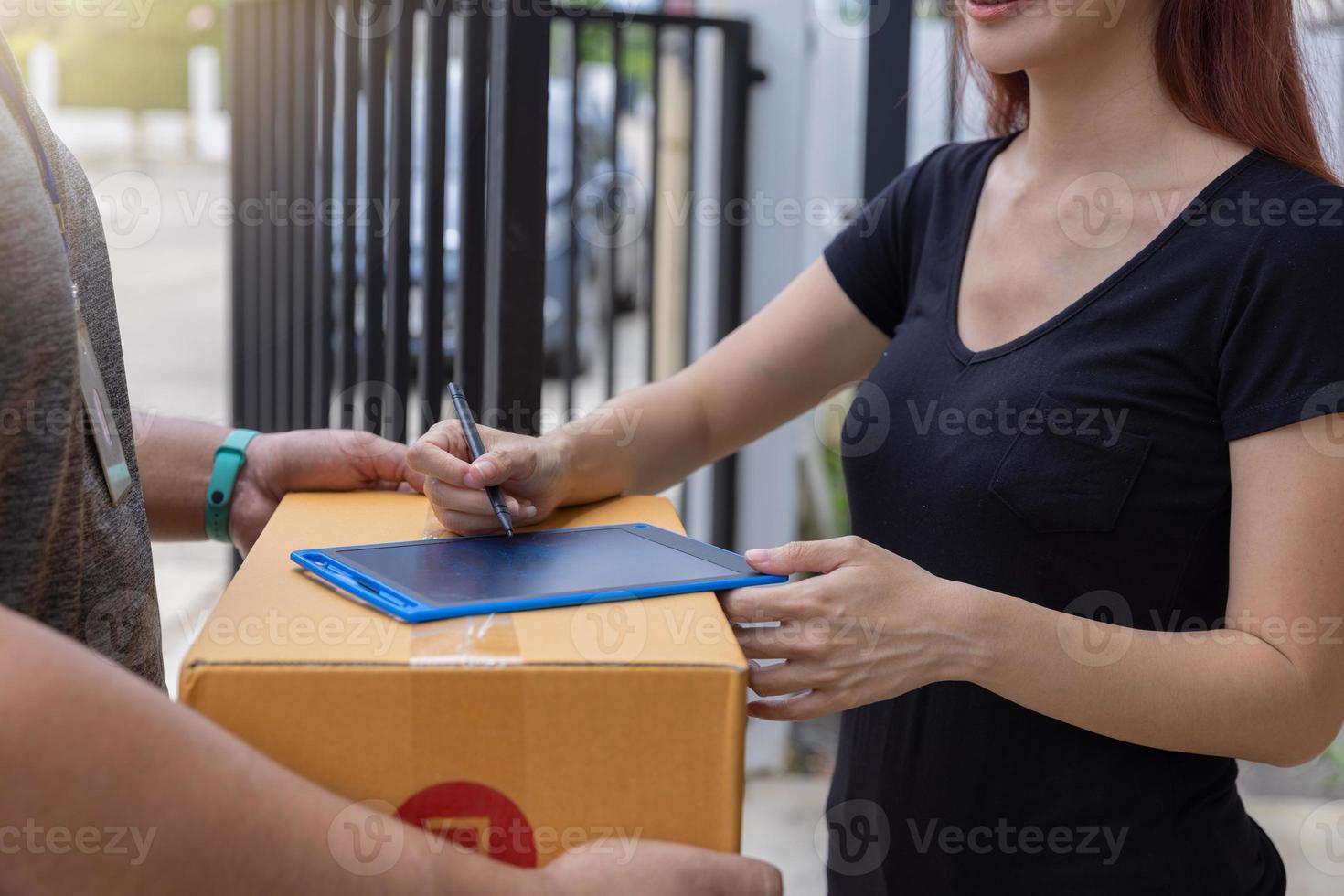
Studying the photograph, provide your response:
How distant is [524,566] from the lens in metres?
0.97

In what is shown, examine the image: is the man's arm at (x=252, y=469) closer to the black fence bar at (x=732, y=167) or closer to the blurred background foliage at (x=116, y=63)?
the black fence bar at (x=732, y=167)

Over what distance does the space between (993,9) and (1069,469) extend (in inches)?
19.2

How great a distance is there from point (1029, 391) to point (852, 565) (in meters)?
0.36

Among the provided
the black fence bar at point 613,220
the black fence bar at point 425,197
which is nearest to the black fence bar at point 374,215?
the black fence bar at point 425,197

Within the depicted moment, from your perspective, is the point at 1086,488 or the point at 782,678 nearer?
the point at 782,678

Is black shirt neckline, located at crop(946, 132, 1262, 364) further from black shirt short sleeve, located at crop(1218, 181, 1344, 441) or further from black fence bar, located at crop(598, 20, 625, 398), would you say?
black fence bar, located at crop(598, 20, 625, 398)

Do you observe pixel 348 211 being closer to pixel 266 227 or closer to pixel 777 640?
pixel 266 227

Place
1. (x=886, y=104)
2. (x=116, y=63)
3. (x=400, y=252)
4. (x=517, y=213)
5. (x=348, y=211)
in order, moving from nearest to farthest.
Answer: (x=517, y=213) → (x=400, y=252) → (x=348, y=211) → (x=886, y=104) → (x=116, y=63)

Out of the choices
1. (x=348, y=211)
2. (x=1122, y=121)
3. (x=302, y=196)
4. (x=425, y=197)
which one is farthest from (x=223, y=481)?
(x=302, y=196)

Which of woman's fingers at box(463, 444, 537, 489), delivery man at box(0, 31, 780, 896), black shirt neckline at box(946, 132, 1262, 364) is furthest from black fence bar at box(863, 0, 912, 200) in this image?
delivery man at box(0, 31, 780, 896)

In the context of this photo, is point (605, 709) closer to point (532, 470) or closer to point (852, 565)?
point (852, 565)

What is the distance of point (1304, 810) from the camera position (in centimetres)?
294

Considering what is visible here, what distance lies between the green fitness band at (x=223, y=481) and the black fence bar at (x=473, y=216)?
390 millimetres

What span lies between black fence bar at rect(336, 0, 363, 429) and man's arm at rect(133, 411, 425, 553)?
3.74 ft
